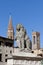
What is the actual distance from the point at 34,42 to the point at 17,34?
17.3 feet

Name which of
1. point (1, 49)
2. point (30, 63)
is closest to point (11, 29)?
point (1, 49)

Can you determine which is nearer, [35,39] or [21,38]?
[21,38]

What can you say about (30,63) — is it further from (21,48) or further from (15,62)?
(21,48)

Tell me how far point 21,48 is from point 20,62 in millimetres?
12796

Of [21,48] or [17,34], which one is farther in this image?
[17,34]

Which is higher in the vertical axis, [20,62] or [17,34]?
[17,34]

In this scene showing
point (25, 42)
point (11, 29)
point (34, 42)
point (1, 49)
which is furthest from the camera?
point (11, 29)

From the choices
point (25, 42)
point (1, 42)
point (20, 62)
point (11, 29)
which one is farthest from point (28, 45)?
point (20, 62)

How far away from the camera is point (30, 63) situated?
87.4ft

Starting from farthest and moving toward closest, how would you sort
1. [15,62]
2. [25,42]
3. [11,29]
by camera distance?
[11,29] < [25,42] < [15,62]

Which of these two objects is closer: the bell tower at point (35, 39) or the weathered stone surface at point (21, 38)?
the weathered stone surface at point (21, 38)

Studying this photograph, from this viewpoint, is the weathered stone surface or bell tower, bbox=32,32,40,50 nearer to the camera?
the weathered stone surface

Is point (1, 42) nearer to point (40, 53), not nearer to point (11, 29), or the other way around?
point (40, 53)

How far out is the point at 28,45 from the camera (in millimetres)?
39062
